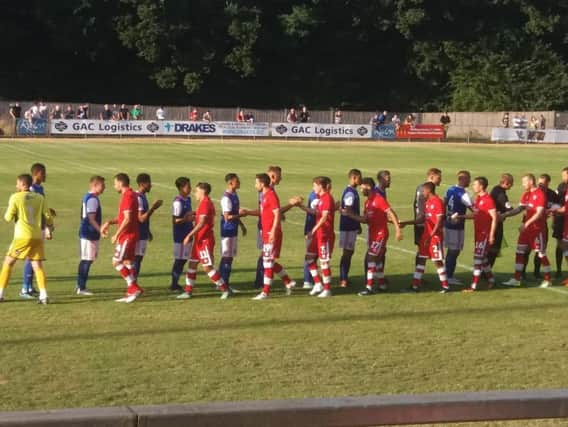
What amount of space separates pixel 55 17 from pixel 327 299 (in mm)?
60036

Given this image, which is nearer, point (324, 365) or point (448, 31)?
point (324, 365)

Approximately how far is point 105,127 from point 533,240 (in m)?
42.6

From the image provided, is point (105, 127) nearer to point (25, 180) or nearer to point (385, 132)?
point (385, 132)

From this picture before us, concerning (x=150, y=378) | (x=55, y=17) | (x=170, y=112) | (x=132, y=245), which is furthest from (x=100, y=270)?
(x=55, y=17)

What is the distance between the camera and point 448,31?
256ft

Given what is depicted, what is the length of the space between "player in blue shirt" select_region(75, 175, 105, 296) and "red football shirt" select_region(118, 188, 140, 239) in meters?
0.46

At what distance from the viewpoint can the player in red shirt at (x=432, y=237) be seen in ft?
48.1

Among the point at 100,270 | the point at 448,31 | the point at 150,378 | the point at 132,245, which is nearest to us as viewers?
the point at 150,378

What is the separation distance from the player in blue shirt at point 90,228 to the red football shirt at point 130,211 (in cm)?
46

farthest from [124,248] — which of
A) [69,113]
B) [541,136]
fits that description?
[541,136]

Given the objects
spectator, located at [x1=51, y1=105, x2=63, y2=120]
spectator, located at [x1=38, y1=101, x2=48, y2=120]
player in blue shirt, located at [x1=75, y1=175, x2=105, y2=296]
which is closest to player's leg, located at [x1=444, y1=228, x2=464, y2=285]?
player in blue shirt, located at [x1=75, y1=175, x2=105, y2=296]

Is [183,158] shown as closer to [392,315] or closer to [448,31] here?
[392,315]

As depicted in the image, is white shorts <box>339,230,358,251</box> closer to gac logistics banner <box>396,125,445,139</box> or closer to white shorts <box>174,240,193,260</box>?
white shorts <box>174,240,193,260</box>

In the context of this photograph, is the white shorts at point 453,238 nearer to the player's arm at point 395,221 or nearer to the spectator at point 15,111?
the player's arm at point 395,221
